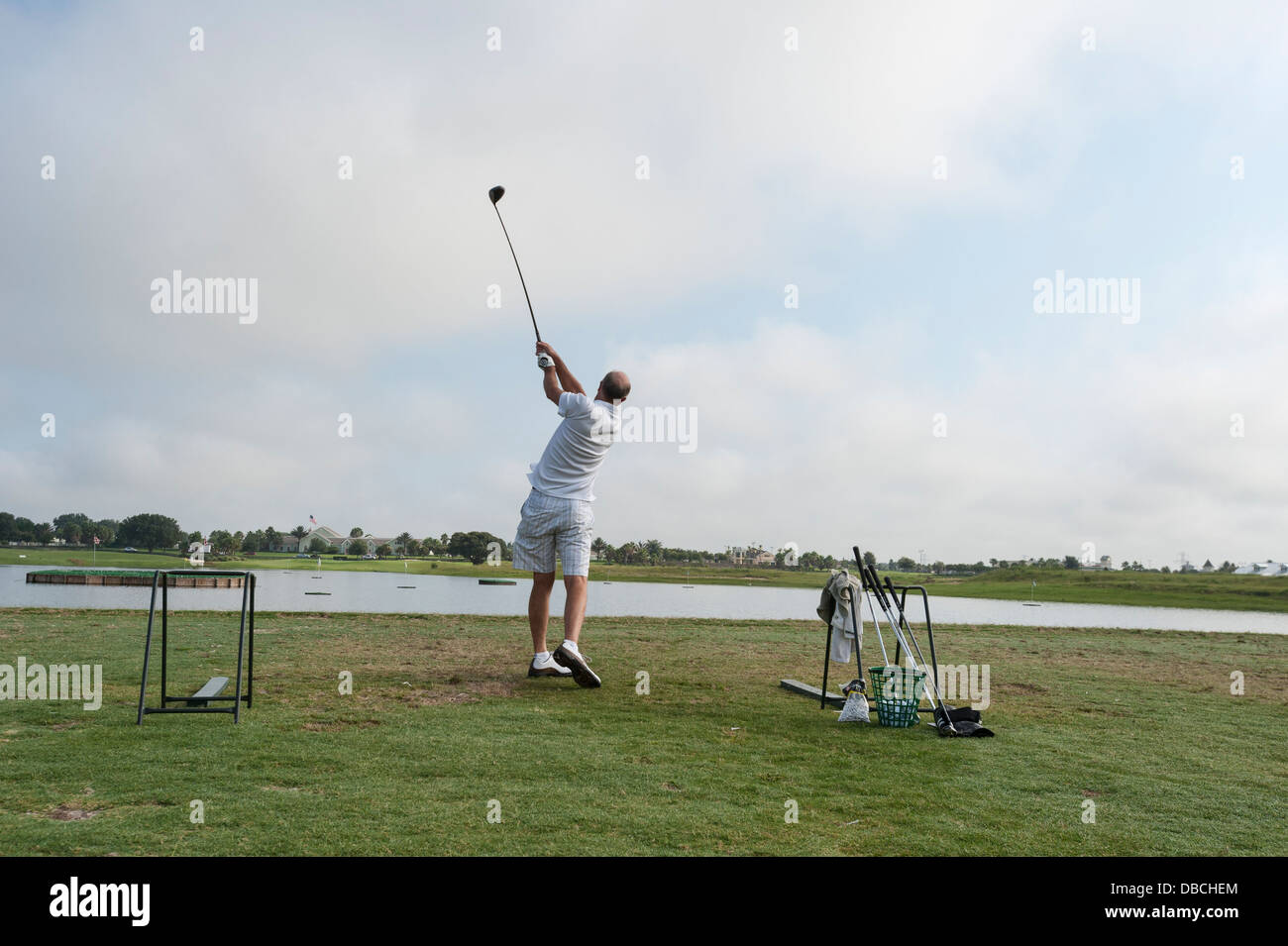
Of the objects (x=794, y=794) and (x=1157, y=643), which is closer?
(x=794, y=794)

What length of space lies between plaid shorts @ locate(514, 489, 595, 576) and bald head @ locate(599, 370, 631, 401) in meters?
1.19

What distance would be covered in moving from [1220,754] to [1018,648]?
8.89m

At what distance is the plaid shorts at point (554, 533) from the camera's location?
329 inches

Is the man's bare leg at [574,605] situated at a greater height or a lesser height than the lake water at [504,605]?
greater

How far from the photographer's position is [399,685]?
784 centimetres

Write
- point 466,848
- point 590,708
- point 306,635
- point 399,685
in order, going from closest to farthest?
point 466,848 → point 590,708 → point 399,685 → point 306,635

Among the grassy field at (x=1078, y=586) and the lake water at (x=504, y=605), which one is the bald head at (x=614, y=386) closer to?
the lake water at (x=504, y=605)

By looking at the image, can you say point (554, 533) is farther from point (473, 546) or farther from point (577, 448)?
point (473, 546)

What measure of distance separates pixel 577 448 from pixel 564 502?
23.3 inches

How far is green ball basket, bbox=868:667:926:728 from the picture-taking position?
689cm

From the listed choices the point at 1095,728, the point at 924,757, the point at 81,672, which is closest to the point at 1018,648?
the point at 1095,728

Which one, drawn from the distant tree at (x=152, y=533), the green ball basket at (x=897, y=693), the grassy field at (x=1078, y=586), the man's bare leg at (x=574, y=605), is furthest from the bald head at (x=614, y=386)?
the distant tree at (x=152, y=533)

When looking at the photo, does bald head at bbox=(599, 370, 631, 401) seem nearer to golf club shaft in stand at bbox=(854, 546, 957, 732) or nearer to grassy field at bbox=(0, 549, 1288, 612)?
golf club shaft in stand at bbox=(854, 546, 957, 732)
